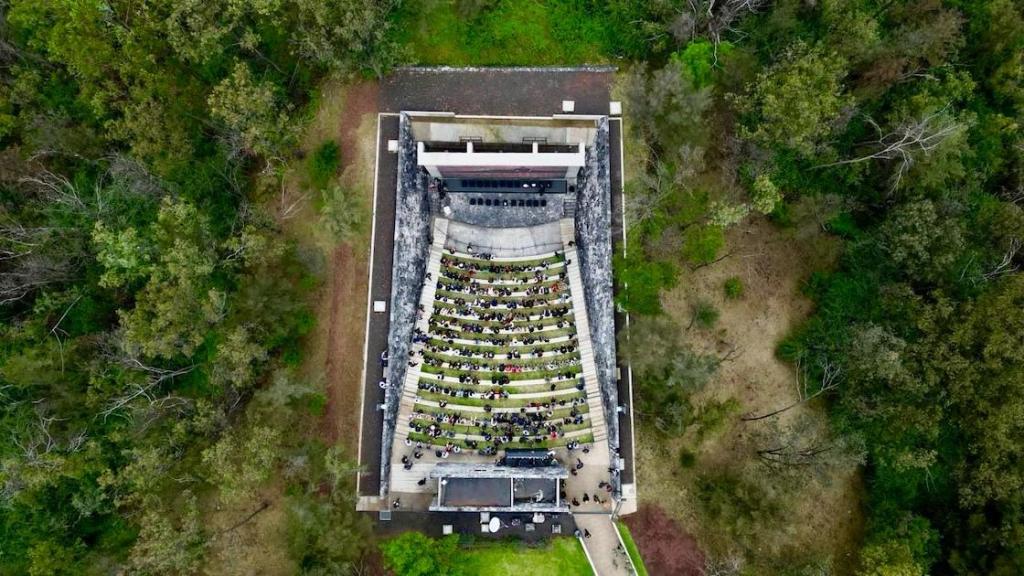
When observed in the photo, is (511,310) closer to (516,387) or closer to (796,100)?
(516,387)

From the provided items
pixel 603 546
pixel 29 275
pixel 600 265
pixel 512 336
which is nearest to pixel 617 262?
pixel 600 265

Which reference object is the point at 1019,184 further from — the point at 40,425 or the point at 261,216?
the point at 40,425

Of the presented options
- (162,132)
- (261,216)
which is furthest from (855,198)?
(162,132)

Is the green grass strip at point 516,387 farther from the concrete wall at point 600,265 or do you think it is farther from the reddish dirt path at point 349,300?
the reddish dirt path at point 349,300

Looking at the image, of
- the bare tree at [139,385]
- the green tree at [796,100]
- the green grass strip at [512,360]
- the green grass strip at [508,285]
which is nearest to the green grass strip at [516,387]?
the green grass strip at [512,360]

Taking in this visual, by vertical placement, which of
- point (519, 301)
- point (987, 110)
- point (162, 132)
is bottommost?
point (519, 301)

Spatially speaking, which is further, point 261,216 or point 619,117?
point 619,117
